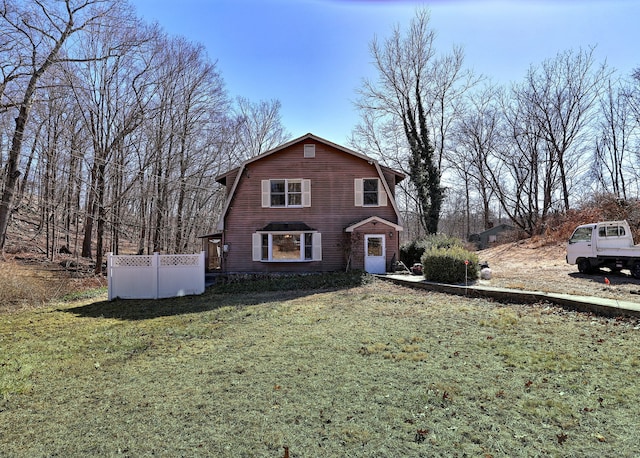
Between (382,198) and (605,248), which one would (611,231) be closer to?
(605,248)

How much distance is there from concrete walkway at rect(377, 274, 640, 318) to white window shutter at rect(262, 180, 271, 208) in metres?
7.36

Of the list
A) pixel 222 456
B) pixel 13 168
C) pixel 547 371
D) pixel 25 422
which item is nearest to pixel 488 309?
pixel 547 371

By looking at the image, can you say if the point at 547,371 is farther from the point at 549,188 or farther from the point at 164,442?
the point at 549,188

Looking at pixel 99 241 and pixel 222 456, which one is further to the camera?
pixel 99 241

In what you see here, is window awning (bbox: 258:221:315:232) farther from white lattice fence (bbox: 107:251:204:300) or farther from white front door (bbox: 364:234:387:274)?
white lattice fence (bbox: 107:251:204:300)

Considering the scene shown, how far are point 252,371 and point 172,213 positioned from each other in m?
22.4

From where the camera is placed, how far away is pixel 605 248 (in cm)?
1170

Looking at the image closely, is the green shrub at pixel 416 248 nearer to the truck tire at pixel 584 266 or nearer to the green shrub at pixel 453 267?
the green shrub at pixel 453 267

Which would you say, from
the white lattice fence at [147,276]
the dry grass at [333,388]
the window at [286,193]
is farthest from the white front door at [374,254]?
the dry grass at [333,388]

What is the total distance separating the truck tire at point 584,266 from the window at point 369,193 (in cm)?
764

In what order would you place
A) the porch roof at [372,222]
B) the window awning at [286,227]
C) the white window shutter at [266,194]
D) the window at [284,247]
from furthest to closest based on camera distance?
the white window shutter at [266,194]
the window at [284,247]
the window awning at [286,227]
the porch roof at [372,222]

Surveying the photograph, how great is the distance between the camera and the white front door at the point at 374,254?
15.2 meters

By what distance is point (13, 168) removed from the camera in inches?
489

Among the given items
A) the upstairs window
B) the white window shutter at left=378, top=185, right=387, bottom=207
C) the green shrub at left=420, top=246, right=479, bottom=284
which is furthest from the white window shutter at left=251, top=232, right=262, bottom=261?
the green shrub at left=420, top=246, right=479, bottom=284
